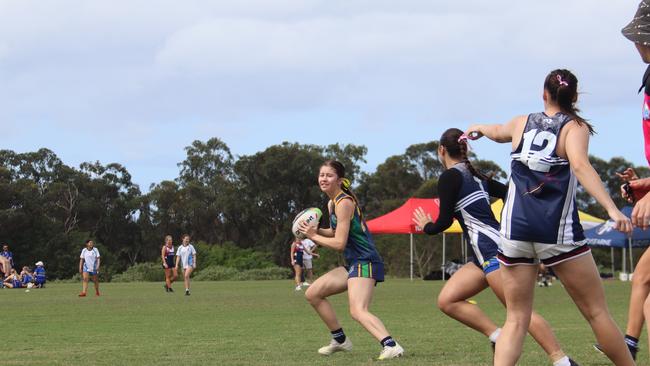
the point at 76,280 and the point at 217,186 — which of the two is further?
the point at 217,186

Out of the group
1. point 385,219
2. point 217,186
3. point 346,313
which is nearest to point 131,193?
point 217,186

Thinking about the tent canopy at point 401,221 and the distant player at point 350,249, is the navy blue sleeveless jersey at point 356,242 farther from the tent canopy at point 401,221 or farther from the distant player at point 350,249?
the tent canopy at point 401,221

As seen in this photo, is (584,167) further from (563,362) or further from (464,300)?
(464,300)

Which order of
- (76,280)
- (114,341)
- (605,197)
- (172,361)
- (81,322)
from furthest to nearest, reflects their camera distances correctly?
(76,280) → (81,322) → (114,341) → (172,361) → (605,197)

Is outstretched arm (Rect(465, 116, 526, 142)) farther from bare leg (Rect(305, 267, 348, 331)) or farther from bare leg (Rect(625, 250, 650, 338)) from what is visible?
bare leg (Rect(305, 267, 348, 331))

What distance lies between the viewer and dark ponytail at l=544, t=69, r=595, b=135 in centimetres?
640

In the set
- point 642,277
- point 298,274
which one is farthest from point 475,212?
point 298,274

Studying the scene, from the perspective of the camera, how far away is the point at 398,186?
83688mm

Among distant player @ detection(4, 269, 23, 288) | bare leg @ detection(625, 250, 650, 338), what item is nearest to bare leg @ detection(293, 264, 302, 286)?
distant player @ detection(4, 269, 23, 288)

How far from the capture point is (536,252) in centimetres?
627

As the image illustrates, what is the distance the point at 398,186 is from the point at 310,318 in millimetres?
66131

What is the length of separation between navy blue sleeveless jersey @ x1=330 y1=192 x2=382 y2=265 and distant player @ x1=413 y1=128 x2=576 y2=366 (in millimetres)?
1461

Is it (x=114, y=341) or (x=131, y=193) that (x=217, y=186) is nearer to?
(x=131, y=193)

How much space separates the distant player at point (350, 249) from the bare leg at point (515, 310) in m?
3.78
